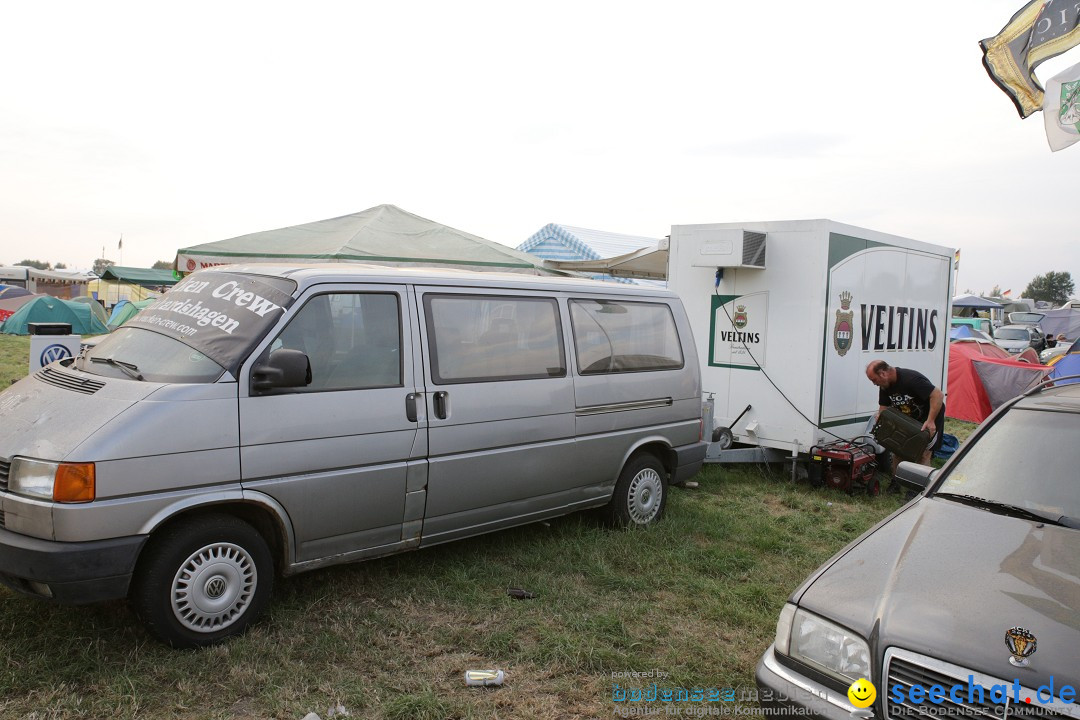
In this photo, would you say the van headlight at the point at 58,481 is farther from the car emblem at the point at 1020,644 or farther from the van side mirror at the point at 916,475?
the van side mirror at the point at 916,475

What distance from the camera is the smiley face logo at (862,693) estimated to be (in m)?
2.62

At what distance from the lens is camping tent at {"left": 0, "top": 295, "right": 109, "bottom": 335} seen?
2638 cm

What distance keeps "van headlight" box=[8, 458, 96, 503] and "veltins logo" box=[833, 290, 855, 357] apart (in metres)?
7.21

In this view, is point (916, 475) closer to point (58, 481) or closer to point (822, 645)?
point (822, 645)

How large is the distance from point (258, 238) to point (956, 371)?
1223 centimetres

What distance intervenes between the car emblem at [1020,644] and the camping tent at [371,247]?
24.7ft

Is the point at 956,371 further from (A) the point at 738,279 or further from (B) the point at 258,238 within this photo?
(B) the point at 258,238

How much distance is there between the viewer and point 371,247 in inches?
366

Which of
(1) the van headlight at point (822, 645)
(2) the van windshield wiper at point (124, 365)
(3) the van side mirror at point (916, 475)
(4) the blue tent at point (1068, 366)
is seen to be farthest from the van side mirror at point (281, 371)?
(4) the blue tent at point (1068, 366)

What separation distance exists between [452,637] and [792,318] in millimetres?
5553

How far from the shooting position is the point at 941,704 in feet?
8.16

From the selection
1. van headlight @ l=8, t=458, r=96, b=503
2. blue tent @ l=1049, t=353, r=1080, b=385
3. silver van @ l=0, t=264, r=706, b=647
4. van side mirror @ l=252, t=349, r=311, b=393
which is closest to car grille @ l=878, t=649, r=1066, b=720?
silver van @ l=0, t=264, r=706, b=647

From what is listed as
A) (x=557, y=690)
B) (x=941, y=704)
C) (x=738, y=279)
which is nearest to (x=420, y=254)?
(x=738, y=279)

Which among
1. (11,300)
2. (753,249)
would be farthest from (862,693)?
(11,300)
